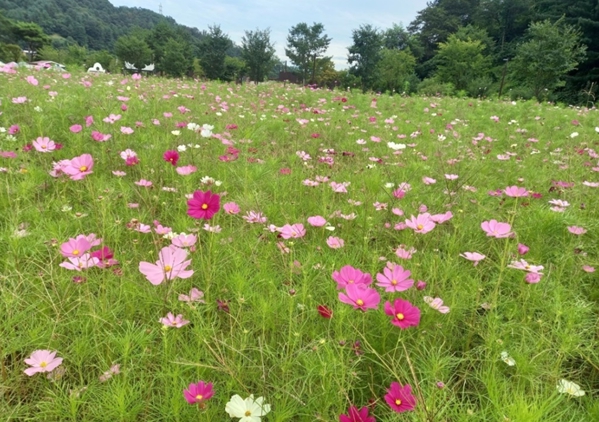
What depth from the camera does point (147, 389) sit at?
0.87 meters

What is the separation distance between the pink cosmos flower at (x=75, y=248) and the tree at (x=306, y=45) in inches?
1449

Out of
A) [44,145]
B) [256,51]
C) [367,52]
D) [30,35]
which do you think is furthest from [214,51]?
[30,35]

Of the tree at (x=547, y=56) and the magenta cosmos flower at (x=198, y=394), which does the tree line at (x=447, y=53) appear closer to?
the tree at (x=547, y=56)

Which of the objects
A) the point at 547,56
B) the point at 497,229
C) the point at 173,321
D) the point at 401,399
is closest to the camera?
the point at 401,399

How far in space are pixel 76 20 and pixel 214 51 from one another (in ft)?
231

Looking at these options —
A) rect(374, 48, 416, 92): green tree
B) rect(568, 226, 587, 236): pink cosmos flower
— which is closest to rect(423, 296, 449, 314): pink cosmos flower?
rect(568, 226, 587, 236): pink cosmos flower

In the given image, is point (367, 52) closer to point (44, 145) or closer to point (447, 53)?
point (447, 53)

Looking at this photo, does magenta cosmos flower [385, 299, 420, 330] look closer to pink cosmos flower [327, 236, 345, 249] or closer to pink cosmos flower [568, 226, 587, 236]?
pink cosmos flower [327, 236, 345, 249]

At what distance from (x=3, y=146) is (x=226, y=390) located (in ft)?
7.59

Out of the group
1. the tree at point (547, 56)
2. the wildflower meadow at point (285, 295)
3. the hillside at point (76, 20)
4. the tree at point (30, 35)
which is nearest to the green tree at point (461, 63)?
the tree at point (547, 56)

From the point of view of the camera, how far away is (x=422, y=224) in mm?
1329

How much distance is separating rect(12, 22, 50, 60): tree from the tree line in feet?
52.8

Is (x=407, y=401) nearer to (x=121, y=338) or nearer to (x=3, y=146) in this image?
(x=121, y=338)

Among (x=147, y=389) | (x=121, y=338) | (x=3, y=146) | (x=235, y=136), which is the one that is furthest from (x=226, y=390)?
(x=235, y=136)
